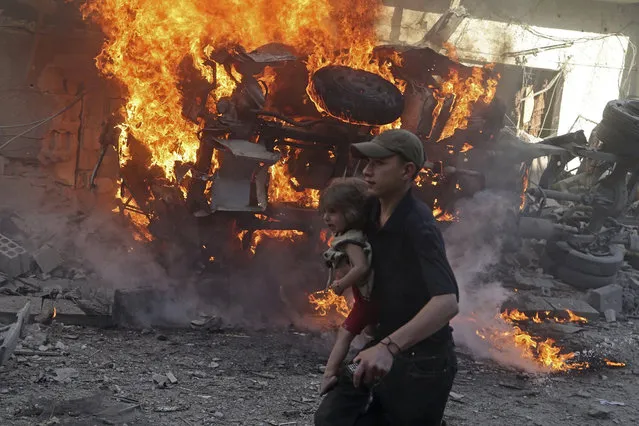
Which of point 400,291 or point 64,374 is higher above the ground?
point 400,291

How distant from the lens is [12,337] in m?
5.64

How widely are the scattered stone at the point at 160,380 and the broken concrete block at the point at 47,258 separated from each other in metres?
3.75

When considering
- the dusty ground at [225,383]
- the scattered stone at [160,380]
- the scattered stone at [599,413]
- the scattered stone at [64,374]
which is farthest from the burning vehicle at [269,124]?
the scattered stone at [64,374]

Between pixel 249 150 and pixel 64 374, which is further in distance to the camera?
pixel 249 150

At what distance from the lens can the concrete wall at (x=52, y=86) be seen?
11086mm

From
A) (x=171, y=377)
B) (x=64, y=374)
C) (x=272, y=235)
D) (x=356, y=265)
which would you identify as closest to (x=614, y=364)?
(x=272, y=235)

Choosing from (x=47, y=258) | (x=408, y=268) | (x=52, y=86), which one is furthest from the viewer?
(x=52, y=86)

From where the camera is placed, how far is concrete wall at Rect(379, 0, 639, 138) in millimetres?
18594

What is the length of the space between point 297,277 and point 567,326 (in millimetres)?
3739

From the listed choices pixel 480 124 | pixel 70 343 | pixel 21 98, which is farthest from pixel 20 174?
pixel 480 124

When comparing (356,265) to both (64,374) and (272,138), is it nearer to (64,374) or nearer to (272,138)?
(64,374)

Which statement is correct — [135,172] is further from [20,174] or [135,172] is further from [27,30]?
[27,30]

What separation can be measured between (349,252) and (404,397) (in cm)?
72

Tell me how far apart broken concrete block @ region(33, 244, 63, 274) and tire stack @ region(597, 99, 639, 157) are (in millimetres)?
9006
